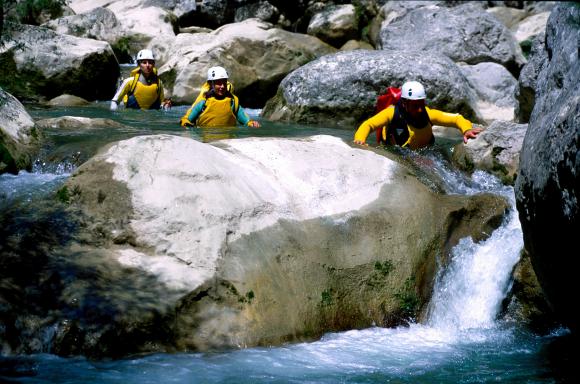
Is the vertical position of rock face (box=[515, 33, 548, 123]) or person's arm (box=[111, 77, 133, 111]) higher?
rock face (box=[515, 33, 548, 123])

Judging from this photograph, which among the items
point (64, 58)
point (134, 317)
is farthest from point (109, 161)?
point (64, 58)

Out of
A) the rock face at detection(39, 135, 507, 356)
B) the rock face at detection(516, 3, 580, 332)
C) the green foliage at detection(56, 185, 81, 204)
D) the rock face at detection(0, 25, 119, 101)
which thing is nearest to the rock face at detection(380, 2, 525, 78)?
the rock face at detection(0, 25, 119, 101)

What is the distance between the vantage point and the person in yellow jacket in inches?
356

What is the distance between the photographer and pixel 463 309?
6.32m

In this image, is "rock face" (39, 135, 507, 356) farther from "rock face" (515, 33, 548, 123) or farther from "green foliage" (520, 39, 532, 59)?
"green foliage" (520, 39, 532, 59)

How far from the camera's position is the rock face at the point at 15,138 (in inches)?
283

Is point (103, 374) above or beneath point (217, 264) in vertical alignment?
beneath

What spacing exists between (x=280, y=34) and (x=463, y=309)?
10850 mm

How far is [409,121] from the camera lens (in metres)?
9.22

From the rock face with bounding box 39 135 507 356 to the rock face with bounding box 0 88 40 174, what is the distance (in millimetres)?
1449

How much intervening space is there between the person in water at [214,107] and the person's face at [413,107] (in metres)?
2.71

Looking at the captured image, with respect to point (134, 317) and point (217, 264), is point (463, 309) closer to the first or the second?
point (217, 264)

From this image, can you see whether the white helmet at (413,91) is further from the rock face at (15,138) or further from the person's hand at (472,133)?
the rock face at (15,138)

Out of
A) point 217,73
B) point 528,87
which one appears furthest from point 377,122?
point 217,73
